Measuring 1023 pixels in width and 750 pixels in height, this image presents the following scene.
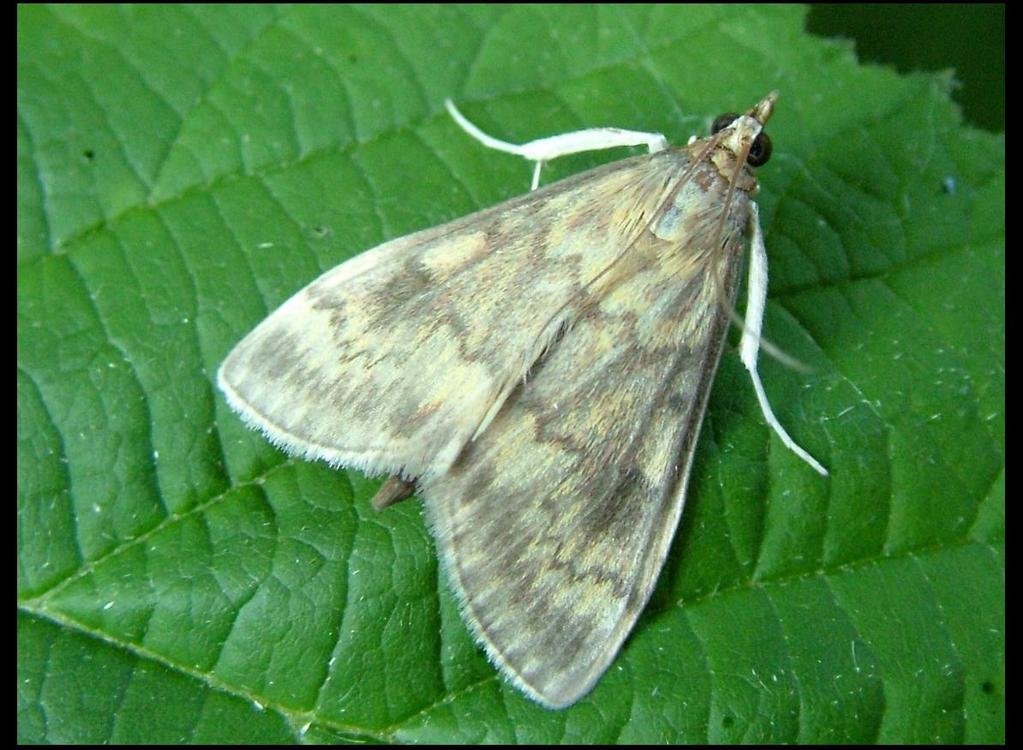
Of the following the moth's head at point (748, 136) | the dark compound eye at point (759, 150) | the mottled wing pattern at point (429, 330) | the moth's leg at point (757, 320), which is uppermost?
the mottled wing pattern at point (429, 330)

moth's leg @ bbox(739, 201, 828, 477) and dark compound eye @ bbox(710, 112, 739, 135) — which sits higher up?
dark compound eye @ bbox(710, 112, 739, 135)

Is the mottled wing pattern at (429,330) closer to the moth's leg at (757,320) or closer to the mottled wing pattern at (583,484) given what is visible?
the mottled wing pattern at (583,484)

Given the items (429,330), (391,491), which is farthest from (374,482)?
(429,330)

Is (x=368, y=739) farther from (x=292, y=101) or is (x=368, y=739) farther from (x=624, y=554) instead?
(x=292, y=101)

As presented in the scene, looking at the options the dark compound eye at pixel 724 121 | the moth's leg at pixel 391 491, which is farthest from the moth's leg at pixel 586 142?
the moth's leg at pixel 391 491

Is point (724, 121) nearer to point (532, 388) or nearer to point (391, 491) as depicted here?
point (532, 388)

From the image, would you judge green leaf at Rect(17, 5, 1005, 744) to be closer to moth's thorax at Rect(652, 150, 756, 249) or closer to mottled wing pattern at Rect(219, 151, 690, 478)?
mottled wing pattern at Rect(219, 151, 690, 478)

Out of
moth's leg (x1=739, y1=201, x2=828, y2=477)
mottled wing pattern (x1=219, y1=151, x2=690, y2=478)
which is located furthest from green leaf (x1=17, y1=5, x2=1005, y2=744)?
mottled wing pattern (x1=219, y1=151, x2=690, y2=478)

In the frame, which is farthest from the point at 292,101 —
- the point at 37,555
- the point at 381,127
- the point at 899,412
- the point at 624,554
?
the point at 899,412
